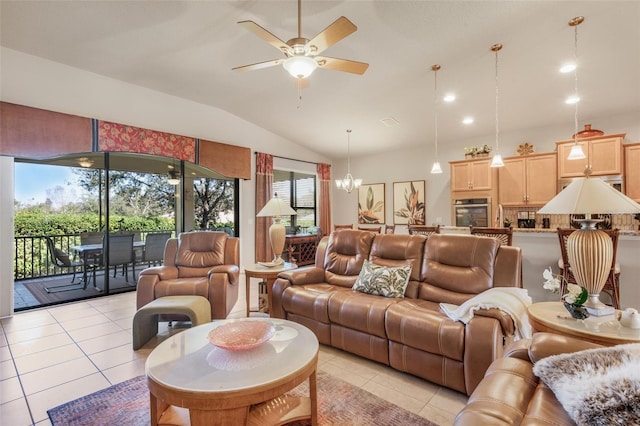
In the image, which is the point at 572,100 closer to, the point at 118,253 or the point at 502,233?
the point at 502,233

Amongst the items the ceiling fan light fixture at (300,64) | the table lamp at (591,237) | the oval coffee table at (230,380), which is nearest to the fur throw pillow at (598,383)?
the table lamp at (591,237)

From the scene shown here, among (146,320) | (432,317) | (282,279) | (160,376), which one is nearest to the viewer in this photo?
(160,376)

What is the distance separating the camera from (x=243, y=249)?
20.7ft

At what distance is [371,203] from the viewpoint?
25.9 ft

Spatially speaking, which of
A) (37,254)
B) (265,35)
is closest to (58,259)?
(37,254)

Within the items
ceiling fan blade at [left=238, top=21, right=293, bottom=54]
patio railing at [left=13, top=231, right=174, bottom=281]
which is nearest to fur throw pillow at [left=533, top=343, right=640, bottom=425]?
ceiling fan blade at [left=238, top=21, right=293, bottom=54]

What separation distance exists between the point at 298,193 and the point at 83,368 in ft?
19.6

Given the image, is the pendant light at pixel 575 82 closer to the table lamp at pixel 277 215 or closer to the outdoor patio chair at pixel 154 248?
the table lamp at pixel 277 215

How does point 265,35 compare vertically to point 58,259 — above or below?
above

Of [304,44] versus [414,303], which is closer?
[304,44]

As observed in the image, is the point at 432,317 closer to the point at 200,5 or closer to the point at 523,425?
the point at 523,425

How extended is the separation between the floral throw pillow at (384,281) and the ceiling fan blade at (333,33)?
2083 millimetres

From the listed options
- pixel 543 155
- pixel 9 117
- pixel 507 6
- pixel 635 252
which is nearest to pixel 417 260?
pixel 635 252

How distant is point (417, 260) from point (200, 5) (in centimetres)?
340
